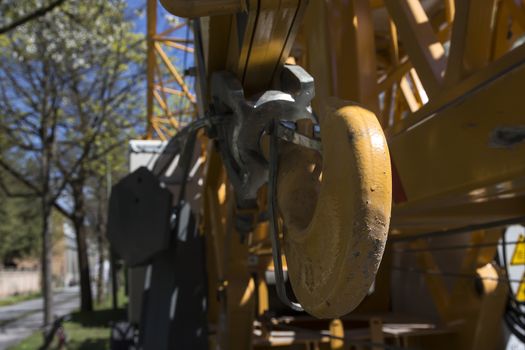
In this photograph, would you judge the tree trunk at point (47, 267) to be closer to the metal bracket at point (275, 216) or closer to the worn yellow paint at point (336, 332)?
the worn yellow paint at point (336, 332)

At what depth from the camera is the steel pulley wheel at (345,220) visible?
1.33m

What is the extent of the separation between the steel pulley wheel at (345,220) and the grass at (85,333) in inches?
398

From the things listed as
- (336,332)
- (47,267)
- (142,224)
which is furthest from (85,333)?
(142,224)

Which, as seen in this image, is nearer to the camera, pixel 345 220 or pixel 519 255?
pixel 345 220

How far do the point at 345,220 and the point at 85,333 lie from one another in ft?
51.1

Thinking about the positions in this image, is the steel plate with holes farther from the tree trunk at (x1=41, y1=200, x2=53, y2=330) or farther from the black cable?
the tree trunk at (x1=41, y1=200, x2=53, y2=330)

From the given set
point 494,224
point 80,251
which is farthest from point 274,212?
point 80,251

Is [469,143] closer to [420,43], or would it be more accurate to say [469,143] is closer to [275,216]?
[420,43]

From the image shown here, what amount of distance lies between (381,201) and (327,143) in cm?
28

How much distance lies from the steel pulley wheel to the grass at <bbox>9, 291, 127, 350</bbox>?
10098mm

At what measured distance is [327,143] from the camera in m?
1.56

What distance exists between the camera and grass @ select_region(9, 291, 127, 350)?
13.6 m

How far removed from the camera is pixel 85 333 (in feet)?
51.0

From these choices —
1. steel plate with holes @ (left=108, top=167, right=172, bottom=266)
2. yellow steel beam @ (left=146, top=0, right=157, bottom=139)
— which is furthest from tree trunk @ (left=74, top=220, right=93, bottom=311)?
steel plate with holes @ (left=108, top=167, right=172, bottom=266)
